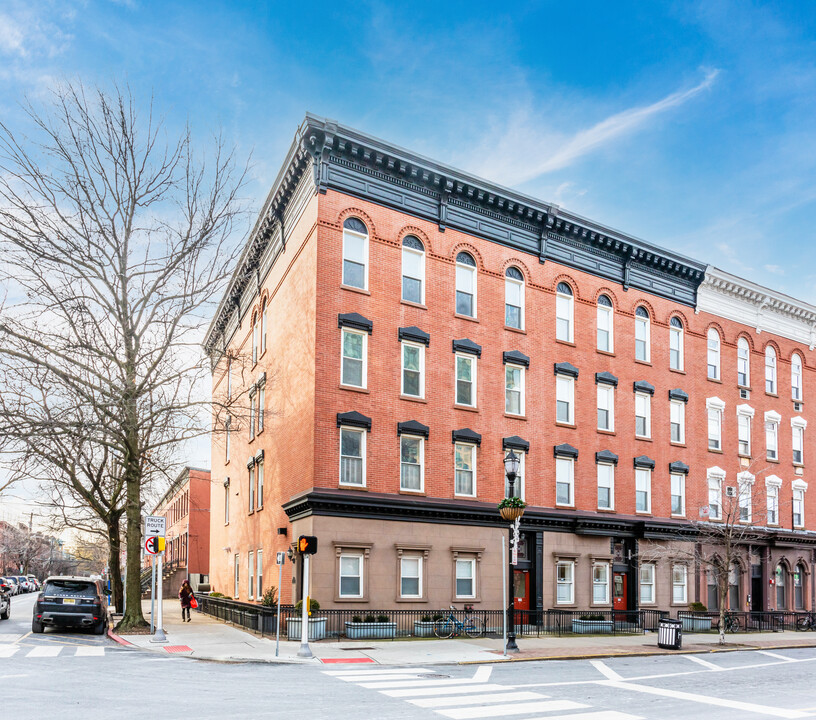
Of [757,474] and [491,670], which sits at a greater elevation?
[757,474]

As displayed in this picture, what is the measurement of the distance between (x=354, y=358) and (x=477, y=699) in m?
15.5

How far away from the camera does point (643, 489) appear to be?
35.8m

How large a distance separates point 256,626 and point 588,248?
67.3ft

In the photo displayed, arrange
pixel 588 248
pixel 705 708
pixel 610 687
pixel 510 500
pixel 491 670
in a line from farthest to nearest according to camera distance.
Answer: pixel 588 248 → pixel 510 500 → pixel 491 670 → pixel 610 687 → pixel 705 708

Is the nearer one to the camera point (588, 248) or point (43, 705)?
point (43, 705)

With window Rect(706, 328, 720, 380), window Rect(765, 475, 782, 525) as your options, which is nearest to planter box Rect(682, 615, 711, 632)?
window Rect(765, 475, 782, 525)

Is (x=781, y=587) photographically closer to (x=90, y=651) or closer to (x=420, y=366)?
(x=420, y=366)

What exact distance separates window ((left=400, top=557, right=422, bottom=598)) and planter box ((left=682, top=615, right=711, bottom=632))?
42.2 feet

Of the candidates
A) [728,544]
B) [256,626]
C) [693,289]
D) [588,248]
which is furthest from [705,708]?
[693,289]

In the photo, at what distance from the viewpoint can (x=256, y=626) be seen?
88.0 feet

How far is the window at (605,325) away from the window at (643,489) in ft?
18.2

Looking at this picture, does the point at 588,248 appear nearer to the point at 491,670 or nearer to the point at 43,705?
the point at 491,670

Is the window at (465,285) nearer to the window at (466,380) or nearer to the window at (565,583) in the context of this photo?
the window at (466,380)

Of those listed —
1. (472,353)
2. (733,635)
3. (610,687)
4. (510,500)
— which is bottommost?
(733,635)
